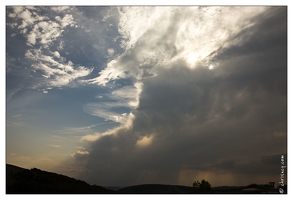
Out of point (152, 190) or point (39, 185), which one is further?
point (152, 190)

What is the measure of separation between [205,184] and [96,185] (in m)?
39.6

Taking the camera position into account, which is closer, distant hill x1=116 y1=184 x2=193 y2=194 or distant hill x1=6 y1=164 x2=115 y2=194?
distant hill x1=116 y1=184 x2=193 y2=194

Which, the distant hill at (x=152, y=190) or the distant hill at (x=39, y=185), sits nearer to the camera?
the distant hill at (x=152, y=190)

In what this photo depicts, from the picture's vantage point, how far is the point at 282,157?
1359 inches

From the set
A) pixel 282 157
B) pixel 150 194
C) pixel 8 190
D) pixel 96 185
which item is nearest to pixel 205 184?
pixel 96 185
